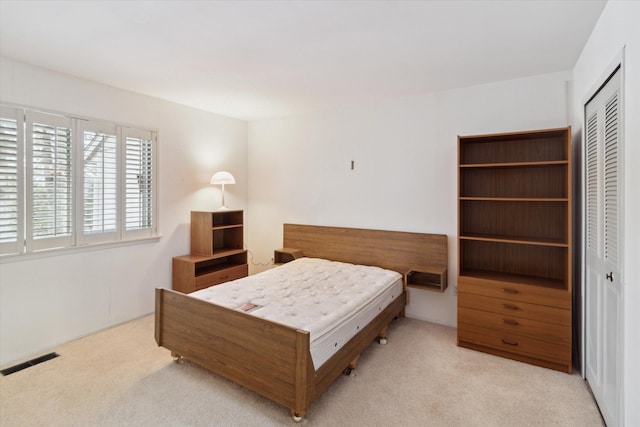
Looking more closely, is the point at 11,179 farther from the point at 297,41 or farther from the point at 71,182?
the point at 297,41

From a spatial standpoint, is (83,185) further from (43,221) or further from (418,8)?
(418,8)

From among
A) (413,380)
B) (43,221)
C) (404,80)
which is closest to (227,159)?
(43,221)

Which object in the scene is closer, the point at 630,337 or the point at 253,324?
the point at 630,337

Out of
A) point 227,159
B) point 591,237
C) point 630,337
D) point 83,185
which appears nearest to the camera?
point 630,337

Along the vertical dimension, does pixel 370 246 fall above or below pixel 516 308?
above

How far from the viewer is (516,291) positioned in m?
2.66

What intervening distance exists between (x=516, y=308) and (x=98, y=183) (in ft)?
13.5

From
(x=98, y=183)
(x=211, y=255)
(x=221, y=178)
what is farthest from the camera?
(x=221, y=178)

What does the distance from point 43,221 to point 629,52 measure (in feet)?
14.2

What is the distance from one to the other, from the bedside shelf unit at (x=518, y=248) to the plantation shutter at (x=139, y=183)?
3.37 meters

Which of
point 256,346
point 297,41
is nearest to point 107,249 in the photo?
point 256,346

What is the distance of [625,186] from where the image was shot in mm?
1616

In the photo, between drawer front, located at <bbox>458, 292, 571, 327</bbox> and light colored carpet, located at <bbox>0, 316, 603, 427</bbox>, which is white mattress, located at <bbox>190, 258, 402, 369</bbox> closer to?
light colored carpet, located at <bbox>0, 316, 603, 427</bbox>

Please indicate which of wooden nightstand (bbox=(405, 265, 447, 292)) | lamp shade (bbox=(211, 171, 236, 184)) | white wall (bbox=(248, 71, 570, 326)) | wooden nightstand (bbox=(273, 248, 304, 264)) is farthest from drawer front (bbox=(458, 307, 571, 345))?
lamp shade (bbox=(211, 171, 236, 184))
